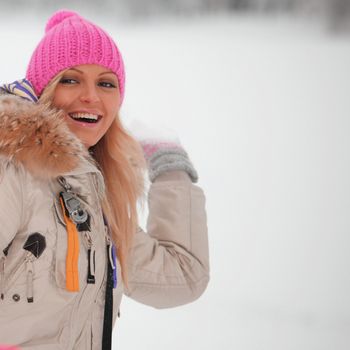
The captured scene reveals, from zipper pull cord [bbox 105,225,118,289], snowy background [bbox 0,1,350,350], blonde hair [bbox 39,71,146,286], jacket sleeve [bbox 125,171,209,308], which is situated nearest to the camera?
zipper pull cord [bbox 105,225,118,289]

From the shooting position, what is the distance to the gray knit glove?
3.97ft

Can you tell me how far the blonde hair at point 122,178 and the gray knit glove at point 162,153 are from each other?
4 centimetres

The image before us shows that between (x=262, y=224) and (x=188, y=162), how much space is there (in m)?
0.98

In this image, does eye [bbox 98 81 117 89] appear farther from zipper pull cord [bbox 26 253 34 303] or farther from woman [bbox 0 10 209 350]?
zipper pull cord [bbox 26 253 34 303]

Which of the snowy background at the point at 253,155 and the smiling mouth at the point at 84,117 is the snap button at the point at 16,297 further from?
the snowy background at the point at 253,155

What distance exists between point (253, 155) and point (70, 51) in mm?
1583

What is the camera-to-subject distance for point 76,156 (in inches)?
33.9

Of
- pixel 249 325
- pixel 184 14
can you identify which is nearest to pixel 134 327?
pixel 249 325

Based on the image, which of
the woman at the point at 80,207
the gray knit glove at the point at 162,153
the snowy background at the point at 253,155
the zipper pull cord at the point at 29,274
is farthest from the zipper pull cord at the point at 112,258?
the snowy background at the point at 253,155

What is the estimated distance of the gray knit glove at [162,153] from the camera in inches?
47.6

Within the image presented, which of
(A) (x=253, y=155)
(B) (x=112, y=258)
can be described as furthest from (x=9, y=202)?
(A) (x=253, y=155)

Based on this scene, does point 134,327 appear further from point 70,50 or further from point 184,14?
point 184,14

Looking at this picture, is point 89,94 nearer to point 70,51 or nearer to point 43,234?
point 70,51

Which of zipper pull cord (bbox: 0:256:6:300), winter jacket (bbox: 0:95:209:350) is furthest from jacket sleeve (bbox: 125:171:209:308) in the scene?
zipper pull cord (bbox: 0:256:6:300)
